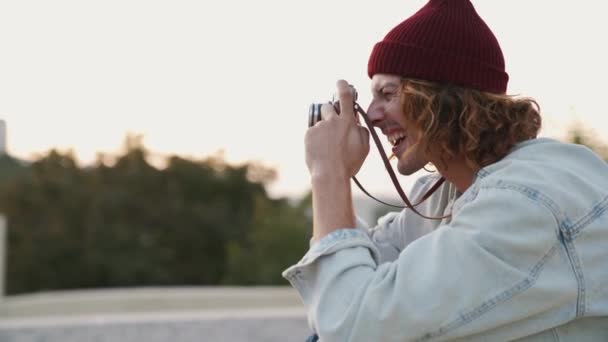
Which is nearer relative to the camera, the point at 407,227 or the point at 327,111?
the point at 327,111

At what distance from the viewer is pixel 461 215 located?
1.57 m

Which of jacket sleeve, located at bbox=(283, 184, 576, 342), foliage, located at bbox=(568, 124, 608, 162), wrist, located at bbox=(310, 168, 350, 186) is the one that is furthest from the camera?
foliage, located at bbox=(568, 124, 608, 162)

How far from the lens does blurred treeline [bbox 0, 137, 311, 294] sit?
25.1 metres

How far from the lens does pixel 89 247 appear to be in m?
25.3

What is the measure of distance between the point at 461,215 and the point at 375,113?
39cm

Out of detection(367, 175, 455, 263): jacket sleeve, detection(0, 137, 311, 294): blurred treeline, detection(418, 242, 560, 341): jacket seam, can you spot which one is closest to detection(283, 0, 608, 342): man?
detection(418, 242, 560, 341): jacket seam

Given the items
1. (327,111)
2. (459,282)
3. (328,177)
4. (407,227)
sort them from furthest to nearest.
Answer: (407,227)
(327,111)
(328,177)
(459,282)

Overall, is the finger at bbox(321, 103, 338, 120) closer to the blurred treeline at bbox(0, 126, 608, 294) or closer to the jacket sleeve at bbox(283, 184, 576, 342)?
the jacket sleeve at bbox(283, 184, 576, 342)

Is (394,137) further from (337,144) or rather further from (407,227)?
(407,227)

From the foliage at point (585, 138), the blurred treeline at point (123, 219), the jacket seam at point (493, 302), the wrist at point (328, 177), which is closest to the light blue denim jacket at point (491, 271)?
the jacket seam at point (493, 302)

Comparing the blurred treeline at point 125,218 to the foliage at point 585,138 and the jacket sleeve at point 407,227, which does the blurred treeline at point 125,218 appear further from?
the jacket sleeve at point 407,227

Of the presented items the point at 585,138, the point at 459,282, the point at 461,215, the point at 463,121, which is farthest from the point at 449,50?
the point at 585,138

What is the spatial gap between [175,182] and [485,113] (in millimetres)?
25138

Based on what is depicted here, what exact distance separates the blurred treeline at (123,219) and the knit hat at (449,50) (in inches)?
887
